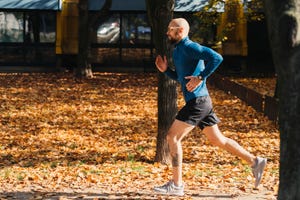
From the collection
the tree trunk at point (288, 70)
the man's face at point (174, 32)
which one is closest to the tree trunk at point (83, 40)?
the man's face at point (174, 32)

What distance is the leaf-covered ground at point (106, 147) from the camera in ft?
27.1

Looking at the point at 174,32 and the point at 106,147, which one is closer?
the point at 174,32

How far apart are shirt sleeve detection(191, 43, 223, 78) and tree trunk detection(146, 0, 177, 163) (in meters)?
2.48

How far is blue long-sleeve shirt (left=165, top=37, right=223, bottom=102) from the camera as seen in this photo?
7.45 m

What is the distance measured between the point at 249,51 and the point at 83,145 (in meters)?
20.8

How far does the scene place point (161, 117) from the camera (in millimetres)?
10281

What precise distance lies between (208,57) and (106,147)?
5.54 m

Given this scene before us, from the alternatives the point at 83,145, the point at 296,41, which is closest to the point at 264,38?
the point at 83,145

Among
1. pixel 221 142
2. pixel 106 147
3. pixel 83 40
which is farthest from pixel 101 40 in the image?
pixel 221 142

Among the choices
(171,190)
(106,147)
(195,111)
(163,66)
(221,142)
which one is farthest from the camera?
(106,147)

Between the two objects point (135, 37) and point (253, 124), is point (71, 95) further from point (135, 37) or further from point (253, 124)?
point (135, 37)

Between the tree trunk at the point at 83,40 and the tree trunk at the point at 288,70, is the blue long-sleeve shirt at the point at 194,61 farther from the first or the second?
the tree trunk at the point at 83,40

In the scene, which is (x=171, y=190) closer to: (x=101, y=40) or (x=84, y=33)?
(x=84, y=33)

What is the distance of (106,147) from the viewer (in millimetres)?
12664
